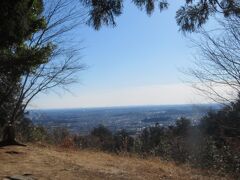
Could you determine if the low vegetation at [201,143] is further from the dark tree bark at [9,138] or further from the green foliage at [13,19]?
the green foliage at [13,19]

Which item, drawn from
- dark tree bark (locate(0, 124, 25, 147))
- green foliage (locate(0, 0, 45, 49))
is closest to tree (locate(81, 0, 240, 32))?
green foliage (locate(0, 0, 45, 49))

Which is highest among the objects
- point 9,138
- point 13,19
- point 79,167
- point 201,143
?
point 13,19

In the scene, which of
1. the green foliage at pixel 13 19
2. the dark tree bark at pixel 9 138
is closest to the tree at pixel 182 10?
the green foliage at pixel 13 19

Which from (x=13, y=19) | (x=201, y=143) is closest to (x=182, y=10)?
(x=13, y=19)

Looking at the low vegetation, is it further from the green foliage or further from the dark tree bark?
the green foliage

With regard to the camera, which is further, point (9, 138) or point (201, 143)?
point (201, 143)

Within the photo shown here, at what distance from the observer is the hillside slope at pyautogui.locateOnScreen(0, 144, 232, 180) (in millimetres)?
8266

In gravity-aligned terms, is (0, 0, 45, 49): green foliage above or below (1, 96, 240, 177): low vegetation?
above

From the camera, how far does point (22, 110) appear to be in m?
16.4

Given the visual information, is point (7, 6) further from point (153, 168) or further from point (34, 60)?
point (153, 168)

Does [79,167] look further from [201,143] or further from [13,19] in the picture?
[201,143]

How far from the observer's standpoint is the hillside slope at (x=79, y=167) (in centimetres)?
827

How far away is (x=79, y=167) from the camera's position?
359 inches

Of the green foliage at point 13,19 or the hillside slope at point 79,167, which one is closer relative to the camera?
the green foliage at point 13,19
